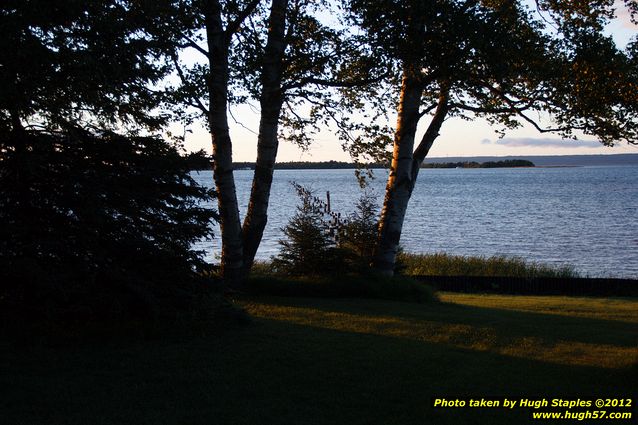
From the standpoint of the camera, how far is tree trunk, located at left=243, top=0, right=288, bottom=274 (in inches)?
520

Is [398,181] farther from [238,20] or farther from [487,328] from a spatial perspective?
[487,328]

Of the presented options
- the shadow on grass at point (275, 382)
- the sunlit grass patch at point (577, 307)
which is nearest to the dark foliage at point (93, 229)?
the shadow on grass at point (275, 382)

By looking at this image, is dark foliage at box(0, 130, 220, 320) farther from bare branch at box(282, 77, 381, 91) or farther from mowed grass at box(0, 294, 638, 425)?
bare branch at box(282, 77, 381, 91)

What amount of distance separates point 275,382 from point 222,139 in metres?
6.91

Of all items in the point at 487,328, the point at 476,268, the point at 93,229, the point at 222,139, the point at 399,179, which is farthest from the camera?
the point at 476,268

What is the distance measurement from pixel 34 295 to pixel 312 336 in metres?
3.71

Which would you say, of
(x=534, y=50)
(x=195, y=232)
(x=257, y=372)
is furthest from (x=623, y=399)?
(x=534, y=50)

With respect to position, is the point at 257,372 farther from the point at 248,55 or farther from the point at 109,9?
the point at 248,55

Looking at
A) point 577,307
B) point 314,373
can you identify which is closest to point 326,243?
point 577,307

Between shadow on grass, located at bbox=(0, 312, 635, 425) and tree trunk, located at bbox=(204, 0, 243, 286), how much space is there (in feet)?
14.5

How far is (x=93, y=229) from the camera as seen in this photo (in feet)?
28.1

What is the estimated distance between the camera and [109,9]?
28.4 ft

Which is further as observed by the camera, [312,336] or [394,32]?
[394,32]

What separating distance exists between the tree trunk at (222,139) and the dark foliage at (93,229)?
3.15 metres
